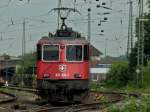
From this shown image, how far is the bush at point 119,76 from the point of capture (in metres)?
61.6

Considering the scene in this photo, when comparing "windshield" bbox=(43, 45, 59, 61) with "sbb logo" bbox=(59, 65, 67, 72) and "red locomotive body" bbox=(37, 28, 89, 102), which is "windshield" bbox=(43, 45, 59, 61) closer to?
"red locomotive body" bbox=(37, 28, 89, 102)

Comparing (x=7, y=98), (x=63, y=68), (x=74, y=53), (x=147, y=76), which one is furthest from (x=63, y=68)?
(x=147, y=76)

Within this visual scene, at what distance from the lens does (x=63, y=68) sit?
28.5 metres

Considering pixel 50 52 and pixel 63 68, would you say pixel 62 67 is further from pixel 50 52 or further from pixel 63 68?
pixel 50 52

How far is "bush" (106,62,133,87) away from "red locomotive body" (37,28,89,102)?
31554 millimetres

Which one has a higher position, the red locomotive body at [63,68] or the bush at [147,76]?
the red locomotive body at [63,68]

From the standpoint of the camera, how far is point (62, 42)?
28859mm

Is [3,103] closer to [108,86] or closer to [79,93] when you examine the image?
[79,93]

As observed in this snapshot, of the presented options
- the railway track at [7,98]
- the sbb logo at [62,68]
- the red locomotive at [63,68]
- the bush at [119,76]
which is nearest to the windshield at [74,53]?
the red locomotive at [63,68]

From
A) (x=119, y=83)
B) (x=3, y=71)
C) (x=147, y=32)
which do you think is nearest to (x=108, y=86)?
(x=119, y=83)

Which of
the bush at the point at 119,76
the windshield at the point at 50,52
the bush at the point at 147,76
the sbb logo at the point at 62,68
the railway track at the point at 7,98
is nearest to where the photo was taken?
the sbb logo at the point at 62,68

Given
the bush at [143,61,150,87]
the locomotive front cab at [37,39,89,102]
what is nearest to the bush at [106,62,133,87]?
the bush at [143,61,150,87]

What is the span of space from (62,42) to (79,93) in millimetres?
2515

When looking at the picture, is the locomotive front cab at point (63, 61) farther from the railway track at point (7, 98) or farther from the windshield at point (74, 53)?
the railway track at point (7, 98)
